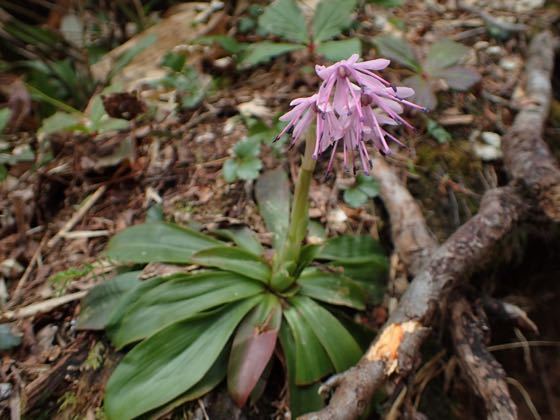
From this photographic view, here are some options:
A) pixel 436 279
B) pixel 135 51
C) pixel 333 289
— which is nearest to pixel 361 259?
pixel 333 289

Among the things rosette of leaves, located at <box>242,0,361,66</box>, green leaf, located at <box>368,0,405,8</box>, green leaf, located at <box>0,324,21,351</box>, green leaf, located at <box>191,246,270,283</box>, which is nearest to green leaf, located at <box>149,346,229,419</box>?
green leaf, located at <box>191,246,270,283</box>

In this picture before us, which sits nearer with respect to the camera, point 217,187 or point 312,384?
point 312,384

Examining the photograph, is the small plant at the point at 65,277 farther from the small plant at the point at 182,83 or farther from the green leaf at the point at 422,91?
the green leaf at the point at 422,91

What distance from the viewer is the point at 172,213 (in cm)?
199

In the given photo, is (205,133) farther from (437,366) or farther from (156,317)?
(437,366)

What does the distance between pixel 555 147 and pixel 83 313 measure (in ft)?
7.67

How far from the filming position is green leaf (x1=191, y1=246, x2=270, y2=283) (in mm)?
1574

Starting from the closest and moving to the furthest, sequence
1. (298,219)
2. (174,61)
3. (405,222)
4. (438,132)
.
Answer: (298,219) → (405,222) → (438,132) → (174,61)

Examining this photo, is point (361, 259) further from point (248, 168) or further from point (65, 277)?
point (65, 277)

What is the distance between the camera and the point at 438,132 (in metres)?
2.26

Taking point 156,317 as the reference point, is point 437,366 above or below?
below

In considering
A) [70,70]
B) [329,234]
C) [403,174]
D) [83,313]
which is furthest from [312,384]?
[70,70]

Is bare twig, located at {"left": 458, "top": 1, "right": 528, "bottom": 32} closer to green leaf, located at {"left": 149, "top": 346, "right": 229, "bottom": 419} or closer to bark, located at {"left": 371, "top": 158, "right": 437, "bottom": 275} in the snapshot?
bark, located at {"left": 371, "top": 158, "right": 437, "bottom": 275}

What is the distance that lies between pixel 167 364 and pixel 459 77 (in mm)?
1704
